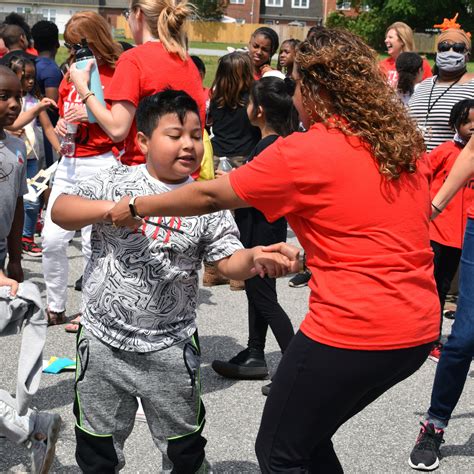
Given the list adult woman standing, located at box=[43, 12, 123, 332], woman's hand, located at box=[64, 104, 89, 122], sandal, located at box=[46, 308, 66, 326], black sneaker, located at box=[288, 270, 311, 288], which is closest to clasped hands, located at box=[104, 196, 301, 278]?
adult woman standing, located at box=[43, 12, 123, 332]

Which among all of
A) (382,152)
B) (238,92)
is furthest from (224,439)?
(238,92)

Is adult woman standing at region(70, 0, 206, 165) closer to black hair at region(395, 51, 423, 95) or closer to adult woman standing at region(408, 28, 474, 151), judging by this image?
adult woman standing at region(408, 28, 474, 151)

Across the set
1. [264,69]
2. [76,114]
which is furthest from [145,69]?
[264,69]

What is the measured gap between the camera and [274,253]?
8.82ft

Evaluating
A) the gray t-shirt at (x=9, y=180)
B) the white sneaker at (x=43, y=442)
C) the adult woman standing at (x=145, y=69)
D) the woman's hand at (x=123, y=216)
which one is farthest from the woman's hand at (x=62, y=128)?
the woman's hand at (x=123, y=216)

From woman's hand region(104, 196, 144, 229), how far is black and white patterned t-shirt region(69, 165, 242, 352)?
0.62 feet

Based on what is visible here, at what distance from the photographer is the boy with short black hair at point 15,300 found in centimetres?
328

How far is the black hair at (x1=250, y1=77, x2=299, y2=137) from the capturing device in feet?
15.8

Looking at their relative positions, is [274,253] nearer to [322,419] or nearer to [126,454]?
A: [322,419]

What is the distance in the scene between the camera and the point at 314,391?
2627 mm

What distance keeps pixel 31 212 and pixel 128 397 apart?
515 cm

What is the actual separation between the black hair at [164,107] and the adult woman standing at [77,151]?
2.11 m

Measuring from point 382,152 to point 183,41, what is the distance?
2117mm

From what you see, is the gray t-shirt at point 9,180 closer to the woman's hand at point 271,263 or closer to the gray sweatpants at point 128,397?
the gray sweatpants at point 128,397
